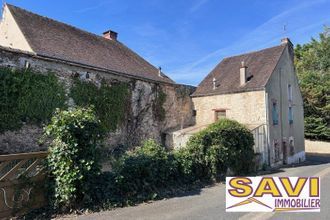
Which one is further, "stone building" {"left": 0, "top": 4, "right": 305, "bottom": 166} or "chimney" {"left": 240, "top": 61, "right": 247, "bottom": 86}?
"chimney" {"left": 240, "top": 61, "right": 247, "bottom": 86}

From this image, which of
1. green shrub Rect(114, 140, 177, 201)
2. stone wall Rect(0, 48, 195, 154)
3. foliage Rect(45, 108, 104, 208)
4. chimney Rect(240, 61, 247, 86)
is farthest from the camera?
chimney Rect(240, 61, 247, 86)

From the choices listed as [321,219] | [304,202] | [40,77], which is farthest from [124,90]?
[304,202]

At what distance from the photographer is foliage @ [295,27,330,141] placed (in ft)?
107

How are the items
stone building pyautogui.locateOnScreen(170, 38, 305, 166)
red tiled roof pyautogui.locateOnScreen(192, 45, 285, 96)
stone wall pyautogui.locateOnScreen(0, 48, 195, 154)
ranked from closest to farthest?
stone wall pyautogui.locateOnScreen(0, 48, 195, 154), stone building pyautogui.locateOnScreen(170, 38, 305, 166), red tiled roof pyautogui.locateOnScreen(192, 45, 285, 96)

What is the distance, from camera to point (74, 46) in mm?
15859

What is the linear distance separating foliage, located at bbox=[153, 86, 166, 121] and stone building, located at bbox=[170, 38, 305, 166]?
1.36 meters

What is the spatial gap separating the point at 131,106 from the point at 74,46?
4.24 meters

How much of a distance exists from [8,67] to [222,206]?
8.37m

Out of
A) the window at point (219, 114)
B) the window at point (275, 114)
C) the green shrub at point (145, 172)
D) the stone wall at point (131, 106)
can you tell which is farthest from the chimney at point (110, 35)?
the green shrub at point (145, 172)

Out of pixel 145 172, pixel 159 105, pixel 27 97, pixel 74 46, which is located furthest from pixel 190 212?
pixel 74 46

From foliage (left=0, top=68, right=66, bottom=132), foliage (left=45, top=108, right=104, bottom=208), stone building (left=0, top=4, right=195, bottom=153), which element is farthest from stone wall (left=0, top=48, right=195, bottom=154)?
foliage (left=45, top=108, right=104, bottom=208)

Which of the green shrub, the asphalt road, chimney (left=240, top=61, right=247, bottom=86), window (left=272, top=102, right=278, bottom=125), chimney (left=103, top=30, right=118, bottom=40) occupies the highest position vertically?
chimney (left=103, top=30, right=118, bottom=40)

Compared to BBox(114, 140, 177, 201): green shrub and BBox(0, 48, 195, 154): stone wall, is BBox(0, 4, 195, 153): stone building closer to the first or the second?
BBox(0, 48, 195, 154): stone wall

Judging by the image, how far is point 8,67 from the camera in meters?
10.6
